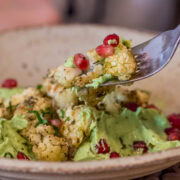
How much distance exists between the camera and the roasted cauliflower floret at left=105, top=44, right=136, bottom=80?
128 centimetres

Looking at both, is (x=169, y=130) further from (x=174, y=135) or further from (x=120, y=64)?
(x=120, y=64)

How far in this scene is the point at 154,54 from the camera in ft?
4.51

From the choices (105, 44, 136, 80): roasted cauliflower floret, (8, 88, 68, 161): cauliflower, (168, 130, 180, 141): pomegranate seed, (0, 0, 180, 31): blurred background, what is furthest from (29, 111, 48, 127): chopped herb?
(0, 0, 180, 31): blurred background

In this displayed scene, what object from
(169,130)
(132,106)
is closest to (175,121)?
(169,130)

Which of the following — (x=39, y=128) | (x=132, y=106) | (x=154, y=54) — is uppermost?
(x=154, y=54)

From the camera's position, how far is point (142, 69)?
1.34m

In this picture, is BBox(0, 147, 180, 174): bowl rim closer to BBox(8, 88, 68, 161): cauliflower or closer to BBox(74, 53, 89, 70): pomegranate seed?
BBox(8, 88, 68, 161): cauliflower

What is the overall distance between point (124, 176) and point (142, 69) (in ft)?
1.47

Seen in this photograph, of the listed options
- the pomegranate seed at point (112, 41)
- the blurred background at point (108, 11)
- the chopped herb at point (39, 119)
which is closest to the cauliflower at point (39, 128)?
the chopped herb at point (39, 119)

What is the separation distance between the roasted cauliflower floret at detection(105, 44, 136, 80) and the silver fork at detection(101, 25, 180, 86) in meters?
0.03

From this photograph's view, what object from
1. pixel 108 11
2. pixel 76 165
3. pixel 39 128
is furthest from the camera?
pixel 108 11

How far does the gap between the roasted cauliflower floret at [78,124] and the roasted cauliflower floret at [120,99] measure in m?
0.14

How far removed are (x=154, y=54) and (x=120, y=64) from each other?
0.19 metres

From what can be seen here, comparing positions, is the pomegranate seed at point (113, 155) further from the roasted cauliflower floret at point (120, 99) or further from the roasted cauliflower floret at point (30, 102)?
the roasted cauliflower floret at point (30, 102)
